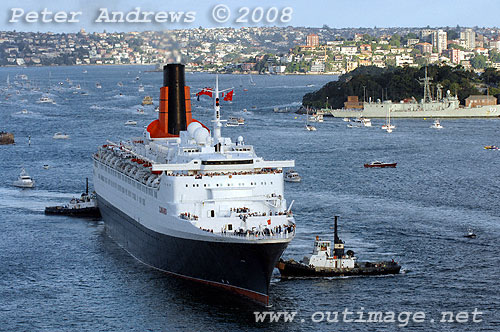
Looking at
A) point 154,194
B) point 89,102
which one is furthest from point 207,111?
point 154,194

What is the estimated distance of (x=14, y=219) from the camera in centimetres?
5941

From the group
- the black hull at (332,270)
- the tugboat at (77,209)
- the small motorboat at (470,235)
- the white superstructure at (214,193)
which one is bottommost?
the black hull at (332,270)

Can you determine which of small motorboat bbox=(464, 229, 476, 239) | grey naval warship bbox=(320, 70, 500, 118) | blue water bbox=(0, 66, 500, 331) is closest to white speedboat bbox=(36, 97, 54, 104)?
grey naval warship bbox=(320, 70, 500, 118)

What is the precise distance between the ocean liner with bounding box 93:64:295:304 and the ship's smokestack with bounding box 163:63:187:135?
5.99m

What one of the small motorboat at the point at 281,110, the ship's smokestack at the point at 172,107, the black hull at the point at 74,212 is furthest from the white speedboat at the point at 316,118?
the ship's smokestack at the point at 172,107

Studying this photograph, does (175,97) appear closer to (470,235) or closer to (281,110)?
(470,235)

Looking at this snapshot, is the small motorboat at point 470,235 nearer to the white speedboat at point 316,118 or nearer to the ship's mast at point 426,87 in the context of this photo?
the white speedboat at point 316,118

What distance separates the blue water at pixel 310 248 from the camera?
39250mm

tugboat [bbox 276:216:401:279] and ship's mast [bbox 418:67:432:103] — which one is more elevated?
ship's mast [bbox 418:67:432:103]

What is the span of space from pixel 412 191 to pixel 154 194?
28.2m

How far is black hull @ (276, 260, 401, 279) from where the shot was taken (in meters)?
44.0

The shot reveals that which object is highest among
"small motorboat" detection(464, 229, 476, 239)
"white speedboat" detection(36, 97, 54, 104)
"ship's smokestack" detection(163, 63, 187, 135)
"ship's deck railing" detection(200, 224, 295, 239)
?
"ship's smokestack" detection(163, 63, 187, 135)

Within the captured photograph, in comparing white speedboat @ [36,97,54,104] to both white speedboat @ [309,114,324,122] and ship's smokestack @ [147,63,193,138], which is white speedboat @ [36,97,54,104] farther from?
ship's smokestack @ [147,63,193,138]

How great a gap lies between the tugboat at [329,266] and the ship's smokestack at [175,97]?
1468 centimetres
